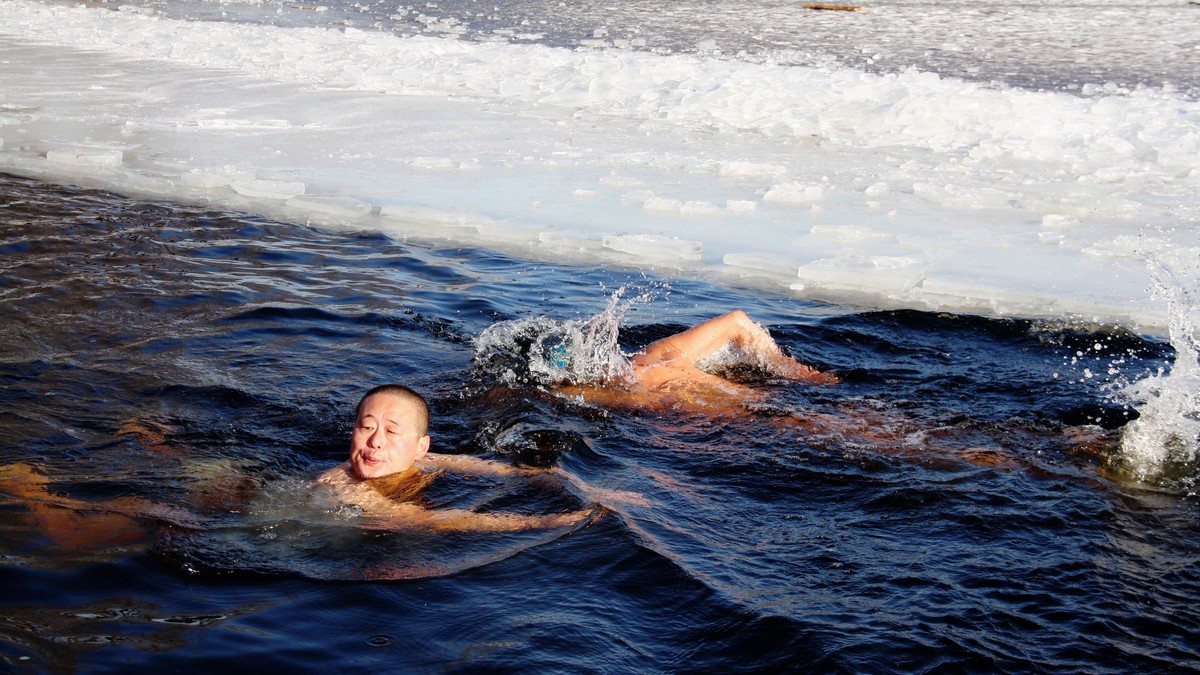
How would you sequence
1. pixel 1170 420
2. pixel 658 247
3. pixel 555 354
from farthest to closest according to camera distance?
pixel 658 247 → pixel 555 354 → pixel 1170 420

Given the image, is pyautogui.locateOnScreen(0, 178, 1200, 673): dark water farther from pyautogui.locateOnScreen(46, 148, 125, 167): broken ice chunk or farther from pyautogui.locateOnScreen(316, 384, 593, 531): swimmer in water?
pyautogui.locateOnScreen(46, 148, 125, 167): broken ice chunk

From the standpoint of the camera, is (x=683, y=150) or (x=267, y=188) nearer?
(x=267, y=188)

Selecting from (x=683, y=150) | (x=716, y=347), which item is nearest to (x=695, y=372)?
(x=716, y=347)

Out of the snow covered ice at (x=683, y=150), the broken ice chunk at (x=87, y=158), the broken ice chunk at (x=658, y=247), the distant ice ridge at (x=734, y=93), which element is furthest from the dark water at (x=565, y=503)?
the distant ice ridge at (x=734, y=93)

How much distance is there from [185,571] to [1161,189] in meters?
8.15

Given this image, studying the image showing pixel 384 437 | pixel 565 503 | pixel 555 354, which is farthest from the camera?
pixel 555 354

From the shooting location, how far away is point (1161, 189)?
8961 mm

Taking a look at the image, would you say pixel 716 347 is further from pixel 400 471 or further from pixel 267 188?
pixel 267 188

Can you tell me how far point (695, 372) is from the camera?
568 cm

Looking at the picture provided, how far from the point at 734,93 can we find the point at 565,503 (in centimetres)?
866

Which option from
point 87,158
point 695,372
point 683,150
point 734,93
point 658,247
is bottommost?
point 695,372

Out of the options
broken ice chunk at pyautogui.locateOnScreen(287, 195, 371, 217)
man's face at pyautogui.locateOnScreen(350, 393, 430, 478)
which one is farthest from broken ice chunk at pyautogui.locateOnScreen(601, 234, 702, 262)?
man's face at pyautogui.locateOnScreen(350, 393, 430, 478)

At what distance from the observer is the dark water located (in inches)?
132

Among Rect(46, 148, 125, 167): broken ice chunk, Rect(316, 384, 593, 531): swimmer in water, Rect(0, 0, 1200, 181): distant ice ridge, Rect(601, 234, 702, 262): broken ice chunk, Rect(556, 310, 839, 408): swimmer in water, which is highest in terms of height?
Rect(0, 0, 1200, 181): distant ice ridge
